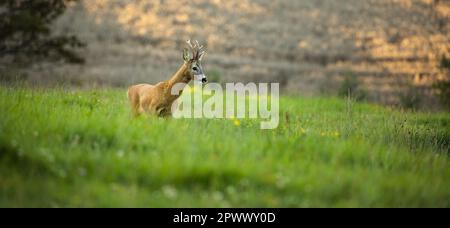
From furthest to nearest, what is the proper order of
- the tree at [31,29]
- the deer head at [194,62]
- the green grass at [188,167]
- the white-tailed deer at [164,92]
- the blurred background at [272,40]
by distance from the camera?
the blurred background at [272,40], the tree at [31,29], the deer head at [194,62], the white-tailed deer at [164,92], the green grass at [188,167]

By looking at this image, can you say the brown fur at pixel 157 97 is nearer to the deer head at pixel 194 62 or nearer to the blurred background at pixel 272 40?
the deer head at pixel 194 62

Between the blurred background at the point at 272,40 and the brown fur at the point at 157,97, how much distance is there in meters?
20.1

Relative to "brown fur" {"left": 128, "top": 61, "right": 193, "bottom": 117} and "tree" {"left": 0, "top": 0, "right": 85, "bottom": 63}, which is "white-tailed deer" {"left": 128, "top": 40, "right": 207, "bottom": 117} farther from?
"tree" {"left": 0, "top": 0, "right": 85, "bottom": 63}

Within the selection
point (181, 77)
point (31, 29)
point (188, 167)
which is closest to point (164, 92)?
point (181, 77)

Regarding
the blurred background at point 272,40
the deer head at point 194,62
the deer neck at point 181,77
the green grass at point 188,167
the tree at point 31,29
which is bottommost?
the green grass at point 188,167

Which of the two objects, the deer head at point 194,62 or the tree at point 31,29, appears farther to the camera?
the tree at point 31,29

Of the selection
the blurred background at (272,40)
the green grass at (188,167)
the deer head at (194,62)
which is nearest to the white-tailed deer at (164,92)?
the deer head at (194,62)

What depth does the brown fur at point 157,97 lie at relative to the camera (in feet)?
35.9

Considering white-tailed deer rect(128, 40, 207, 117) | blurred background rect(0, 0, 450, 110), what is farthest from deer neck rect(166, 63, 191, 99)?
blurred background rect(0, 0, 450, 110)

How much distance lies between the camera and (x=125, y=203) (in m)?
5.70

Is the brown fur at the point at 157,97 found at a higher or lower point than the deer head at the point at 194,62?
lower

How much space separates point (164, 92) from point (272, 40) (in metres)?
37.1

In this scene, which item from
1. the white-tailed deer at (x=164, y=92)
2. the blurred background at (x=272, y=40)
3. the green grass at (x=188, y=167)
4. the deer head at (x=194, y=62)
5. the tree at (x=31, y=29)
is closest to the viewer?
the green grass at (x=188, y=167)
